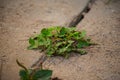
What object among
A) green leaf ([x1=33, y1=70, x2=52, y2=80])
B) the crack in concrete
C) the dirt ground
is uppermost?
the crack in concrete

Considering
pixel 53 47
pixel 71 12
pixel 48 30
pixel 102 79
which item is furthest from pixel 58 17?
pixel 102 79

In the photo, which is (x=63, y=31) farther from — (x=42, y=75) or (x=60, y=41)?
(x=42, y=75)

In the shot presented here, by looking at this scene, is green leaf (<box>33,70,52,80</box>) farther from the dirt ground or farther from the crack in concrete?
the crack in concrete

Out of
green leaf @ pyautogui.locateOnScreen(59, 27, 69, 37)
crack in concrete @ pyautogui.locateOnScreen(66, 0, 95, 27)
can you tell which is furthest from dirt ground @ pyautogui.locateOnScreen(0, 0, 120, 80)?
green leaf @ pyautogui.locateOnScreen(59, 27, 69, 37)

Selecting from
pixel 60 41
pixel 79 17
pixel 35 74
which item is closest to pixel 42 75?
pixel 35 74

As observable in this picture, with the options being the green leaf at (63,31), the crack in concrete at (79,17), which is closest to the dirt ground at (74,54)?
the crack in concrete at (79,17)

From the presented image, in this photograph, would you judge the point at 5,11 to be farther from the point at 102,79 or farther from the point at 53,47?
the point at 102,79
